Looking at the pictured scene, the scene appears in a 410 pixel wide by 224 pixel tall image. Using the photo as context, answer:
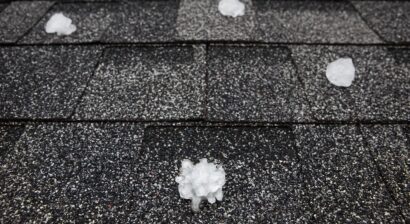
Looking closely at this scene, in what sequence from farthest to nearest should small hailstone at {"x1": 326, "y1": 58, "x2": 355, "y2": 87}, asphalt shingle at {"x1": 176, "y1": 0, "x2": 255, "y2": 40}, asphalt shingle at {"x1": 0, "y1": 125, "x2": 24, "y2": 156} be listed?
asphalt shingle at {"x1": 176, "y1": 0, "x2": 255, "y2": 40}, small hailstone at {"x1": 326, "y1": 58, "x2": 355, "y2": 87}, asphalt shingle at {"x1": 0, "y1": 125, "x2": 24, "y2": 156}

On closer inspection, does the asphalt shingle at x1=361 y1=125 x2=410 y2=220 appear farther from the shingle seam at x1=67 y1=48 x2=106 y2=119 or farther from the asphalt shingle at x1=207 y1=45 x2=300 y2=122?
the shingle seam at x1=67 y1=48 x2=106 y2=119

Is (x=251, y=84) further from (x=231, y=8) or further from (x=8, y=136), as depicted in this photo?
(x=8, y=136)

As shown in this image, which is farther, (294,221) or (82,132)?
(82,132)

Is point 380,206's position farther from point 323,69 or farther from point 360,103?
point 323,69

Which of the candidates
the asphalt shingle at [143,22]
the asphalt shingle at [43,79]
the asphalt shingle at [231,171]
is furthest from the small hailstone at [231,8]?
the asphalt shingle at [231,171]

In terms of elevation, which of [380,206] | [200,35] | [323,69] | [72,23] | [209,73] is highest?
[72,23]

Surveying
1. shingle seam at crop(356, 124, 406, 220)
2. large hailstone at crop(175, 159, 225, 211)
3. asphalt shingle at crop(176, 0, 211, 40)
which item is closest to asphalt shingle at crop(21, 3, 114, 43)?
asphalt shingle at crop(176, 0, 211, 40)

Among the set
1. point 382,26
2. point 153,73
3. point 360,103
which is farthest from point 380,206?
point 382,26
